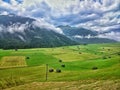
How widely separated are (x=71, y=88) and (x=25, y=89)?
1283 cm

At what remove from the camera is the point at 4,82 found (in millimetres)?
69938

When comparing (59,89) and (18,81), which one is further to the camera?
(18,81)

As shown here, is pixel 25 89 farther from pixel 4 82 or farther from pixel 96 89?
pixel 96 89

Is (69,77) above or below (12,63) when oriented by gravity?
below

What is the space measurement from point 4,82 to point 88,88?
103 feet

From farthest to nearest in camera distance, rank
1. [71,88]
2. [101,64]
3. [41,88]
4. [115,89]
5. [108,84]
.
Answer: [101,64]
[41,88]
[71,88]
[108,84]
[115,89]

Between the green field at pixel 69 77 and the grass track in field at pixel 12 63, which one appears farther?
the grass track in field at pixel 12 63

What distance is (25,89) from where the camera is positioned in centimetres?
5759

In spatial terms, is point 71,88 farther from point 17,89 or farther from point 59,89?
point 17,89

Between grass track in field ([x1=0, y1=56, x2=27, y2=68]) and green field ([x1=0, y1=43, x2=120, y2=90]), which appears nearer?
green field ([x1=0, y1=43, x2=120, y2=90])

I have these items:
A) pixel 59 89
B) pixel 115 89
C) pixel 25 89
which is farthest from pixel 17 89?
pixel 115 89

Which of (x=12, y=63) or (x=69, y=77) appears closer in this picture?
(x=69, y=77)

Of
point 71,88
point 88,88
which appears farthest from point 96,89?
point 71,88

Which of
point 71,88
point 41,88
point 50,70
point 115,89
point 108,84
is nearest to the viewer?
point 115,89
